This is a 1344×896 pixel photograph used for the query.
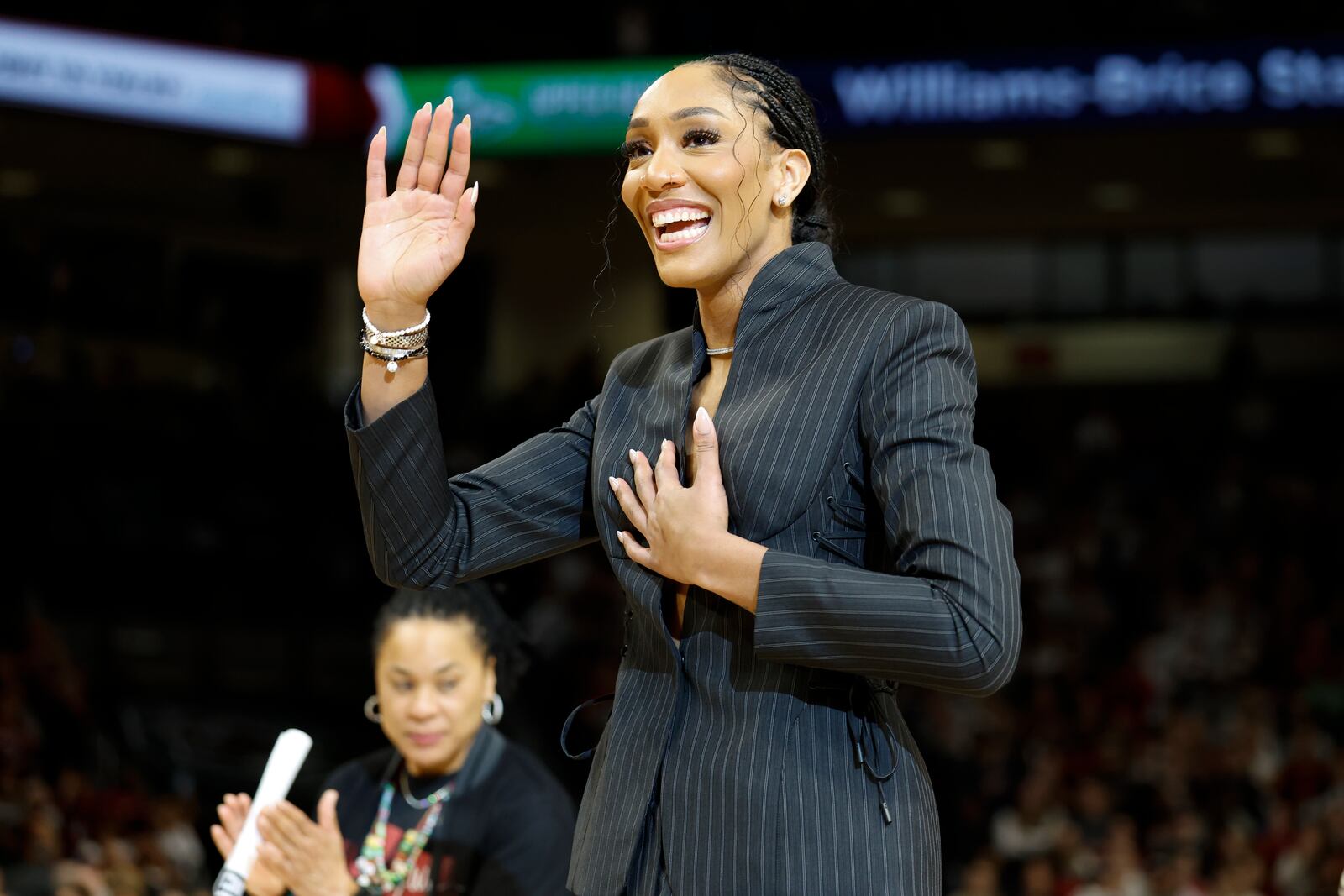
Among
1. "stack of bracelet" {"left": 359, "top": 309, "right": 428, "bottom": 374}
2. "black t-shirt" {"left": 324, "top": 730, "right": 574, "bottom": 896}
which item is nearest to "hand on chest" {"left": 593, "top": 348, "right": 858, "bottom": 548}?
"stack of bracelet" {"left": 359, "top": 309, "right": 428, "bottom": 374}

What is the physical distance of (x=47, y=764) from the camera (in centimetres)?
787

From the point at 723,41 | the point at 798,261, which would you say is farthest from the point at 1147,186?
the point at 798,261

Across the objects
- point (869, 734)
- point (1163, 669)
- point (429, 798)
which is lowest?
point (429, 798)

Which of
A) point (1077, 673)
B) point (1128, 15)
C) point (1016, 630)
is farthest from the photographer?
point (1128, 15)

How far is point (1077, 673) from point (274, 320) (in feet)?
23.2

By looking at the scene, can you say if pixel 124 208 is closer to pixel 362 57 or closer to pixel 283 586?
pixel 362 57

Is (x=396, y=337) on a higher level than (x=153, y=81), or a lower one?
lower

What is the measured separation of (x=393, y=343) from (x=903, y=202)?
1150 centimetres

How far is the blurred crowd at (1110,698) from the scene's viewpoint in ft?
23.0

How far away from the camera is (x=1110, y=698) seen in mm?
8984

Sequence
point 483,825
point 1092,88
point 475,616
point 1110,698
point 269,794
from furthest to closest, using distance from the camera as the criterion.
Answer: point 1092,88
point 1110,698
point 475,616
point 483,825
point 269,794

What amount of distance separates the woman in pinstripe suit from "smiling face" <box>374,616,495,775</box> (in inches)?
56.7

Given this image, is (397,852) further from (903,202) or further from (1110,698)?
(903,202)

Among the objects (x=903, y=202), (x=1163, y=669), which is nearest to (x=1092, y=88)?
(x=903, y=202)
